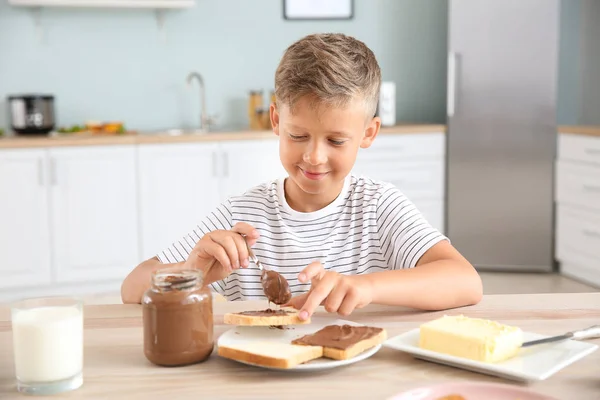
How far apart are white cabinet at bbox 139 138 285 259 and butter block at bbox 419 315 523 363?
310cm

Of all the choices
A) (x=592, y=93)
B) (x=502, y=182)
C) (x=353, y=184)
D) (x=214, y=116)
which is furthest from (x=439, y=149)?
(x=353, y=184)

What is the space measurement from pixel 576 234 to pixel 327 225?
114 inches

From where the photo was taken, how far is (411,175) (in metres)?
4.38

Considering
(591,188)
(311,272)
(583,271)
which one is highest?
(311,272)

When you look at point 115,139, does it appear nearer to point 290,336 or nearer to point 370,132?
point 370,132

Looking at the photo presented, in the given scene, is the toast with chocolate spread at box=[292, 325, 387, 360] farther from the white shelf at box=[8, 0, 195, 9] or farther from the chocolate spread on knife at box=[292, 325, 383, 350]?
the white shelf at box=[8, 0, 195, 9]

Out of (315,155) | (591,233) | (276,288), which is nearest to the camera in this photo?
(276,288)

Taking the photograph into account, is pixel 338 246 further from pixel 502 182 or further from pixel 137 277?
pixel 502 182

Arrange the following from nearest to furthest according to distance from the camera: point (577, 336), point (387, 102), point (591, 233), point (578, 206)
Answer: point (577, 336), point (591, 233), point (578, 206), point (387, 102)

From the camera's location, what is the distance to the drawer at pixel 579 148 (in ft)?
12.8

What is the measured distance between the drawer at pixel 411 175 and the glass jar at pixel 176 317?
335 cm

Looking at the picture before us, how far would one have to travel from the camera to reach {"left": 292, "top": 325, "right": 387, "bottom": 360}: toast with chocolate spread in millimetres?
978

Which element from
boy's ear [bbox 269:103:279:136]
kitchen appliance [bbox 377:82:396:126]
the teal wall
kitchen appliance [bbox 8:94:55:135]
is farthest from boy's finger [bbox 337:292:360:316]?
the teal wall

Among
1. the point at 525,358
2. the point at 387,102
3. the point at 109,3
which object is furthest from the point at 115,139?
the point at 525,358
